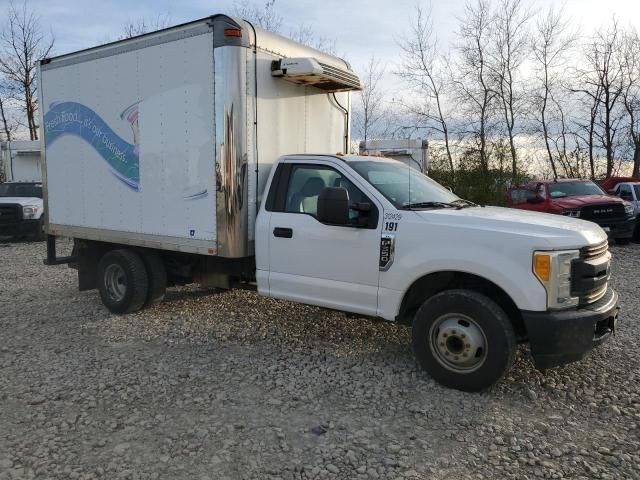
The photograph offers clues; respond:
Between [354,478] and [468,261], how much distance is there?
6.20ft

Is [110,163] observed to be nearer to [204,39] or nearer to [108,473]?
[204,39]

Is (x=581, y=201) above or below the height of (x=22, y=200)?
above

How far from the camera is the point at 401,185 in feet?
16.8

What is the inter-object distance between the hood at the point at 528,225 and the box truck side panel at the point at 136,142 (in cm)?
241

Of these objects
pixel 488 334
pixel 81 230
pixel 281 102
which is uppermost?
pixel 281 102

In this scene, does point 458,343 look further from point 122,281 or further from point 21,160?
point 21,160

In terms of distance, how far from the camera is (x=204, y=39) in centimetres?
539

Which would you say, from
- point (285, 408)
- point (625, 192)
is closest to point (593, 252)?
point (285, 408)

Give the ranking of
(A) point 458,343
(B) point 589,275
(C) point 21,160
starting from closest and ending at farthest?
1. (B) point 589,275
2. (A) point 458,343
3. (C) point 21,160

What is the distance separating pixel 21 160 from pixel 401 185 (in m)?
19.5

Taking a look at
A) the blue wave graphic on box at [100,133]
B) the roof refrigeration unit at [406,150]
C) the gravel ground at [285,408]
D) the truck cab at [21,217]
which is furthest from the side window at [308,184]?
the truck cab at [21,217]

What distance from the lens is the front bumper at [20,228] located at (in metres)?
14.3

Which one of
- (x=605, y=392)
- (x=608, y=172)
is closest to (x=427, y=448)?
(x=605, y=392)

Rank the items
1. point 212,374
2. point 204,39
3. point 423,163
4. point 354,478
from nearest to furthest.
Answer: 1. point 354,478
2. point 212,374
3. point 204,39
4. point 423,163
